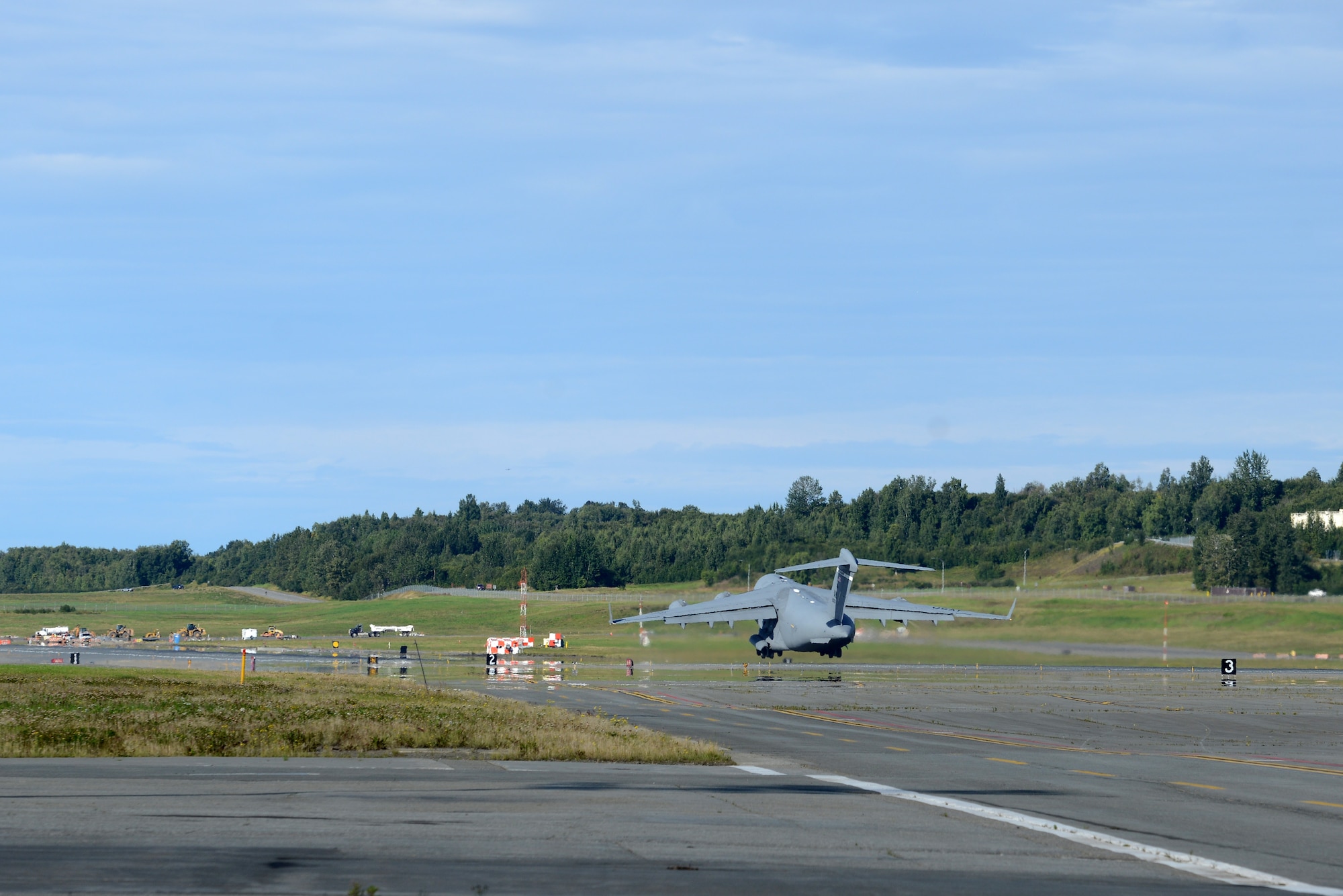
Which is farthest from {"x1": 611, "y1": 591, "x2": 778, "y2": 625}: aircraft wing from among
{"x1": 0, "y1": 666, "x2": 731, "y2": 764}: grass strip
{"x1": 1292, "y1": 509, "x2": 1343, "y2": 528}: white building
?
{"x1": 1292, "y1": 509, "x2": 1343, "y2": 528}: white building

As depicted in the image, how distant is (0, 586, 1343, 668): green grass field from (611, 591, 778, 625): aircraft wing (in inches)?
36.7

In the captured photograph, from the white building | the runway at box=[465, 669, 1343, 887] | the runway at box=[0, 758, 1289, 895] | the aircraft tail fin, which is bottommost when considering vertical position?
the runway at box=[465, 669, 1343, 887]

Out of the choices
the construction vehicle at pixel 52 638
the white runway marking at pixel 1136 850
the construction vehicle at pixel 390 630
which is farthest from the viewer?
the construction vehicle at pixel 390 630

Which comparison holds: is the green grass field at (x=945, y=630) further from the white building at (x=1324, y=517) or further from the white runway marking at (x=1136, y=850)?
the white building at (x=1324, y=517)

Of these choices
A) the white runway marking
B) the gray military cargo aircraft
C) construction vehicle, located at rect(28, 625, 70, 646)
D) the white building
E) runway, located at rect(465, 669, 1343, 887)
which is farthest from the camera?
the white building

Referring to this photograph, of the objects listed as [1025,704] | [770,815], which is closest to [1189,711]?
[1025,704]

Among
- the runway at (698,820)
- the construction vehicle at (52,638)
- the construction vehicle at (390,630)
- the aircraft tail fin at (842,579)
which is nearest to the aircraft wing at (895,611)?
the aircraft tail fin at (842,579)

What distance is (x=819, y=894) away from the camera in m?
12.6

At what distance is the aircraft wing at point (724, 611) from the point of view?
75.3m

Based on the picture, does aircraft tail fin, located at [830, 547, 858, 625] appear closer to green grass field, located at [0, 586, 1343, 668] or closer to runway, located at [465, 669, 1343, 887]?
green grass field, located at [0, 586, 1343, 668]

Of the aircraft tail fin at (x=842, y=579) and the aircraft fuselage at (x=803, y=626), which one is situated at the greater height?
the aircraft tail fin at (x=842, y=579)

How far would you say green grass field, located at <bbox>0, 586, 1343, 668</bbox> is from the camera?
75.8 meters

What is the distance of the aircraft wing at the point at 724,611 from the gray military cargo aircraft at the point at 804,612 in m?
0.04

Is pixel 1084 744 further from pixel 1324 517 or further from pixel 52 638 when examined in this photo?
pixel 1324 517
